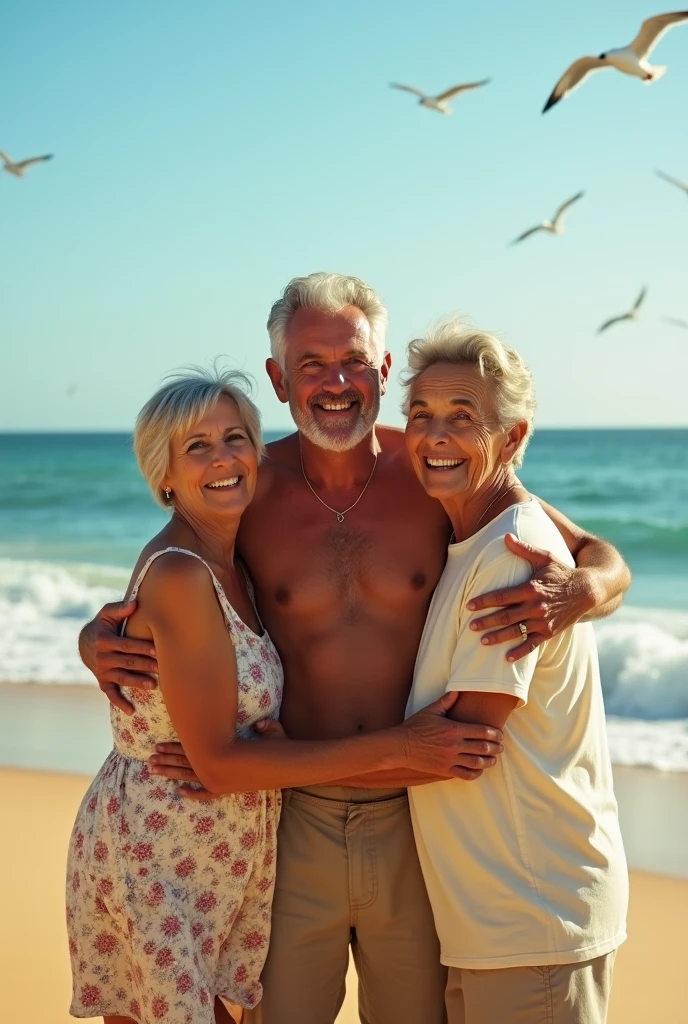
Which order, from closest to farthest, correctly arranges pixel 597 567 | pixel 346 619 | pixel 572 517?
pixel 597 567
pixel 346 619
pixel 572 517

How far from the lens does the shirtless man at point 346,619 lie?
296 centimetres

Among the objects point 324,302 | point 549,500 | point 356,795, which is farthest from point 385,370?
point 549,500

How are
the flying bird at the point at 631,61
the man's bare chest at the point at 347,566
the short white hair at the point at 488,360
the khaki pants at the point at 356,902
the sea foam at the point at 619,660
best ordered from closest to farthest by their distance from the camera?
the short white hair at the point at 488,360 < the khaki pants at the point at 356,902 < the man's bare chest at the point at 347,566 < the sea foam at the point at 619,660 < the flying bird at the point at 631,61

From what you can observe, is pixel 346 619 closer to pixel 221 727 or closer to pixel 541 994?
pixel 221 727

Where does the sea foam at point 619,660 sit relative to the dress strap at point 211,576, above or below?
below

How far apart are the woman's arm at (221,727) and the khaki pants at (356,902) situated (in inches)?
14.2

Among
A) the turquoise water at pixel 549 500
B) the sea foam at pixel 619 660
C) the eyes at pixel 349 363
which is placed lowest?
the turquoise water at pixel 549 500

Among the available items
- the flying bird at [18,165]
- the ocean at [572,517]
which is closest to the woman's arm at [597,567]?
the ocean at [572,517]

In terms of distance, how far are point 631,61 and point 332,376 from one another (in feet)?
23.7

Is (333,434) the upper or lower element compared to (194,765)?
upper

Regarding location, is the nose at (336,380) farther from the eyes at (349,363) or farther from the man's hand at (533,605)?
the man's hand at (533,605)

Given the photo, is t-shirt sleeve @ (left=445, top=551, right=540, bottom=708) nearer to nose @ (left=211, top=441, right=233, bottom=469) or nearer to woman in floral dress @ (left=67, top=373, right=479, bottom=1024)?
woman in floral dress @ (left=67, top=373, right=479, bottom=1024)

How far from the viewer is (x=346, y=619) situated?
3.38m

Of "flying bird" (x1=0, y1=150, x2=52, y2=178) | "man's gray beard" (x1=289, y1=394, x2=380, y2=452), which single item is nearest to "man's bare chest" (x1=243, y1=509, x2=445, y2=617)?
"man's gray beard" (x1=289, y1=394, x2=380, y2=452)
